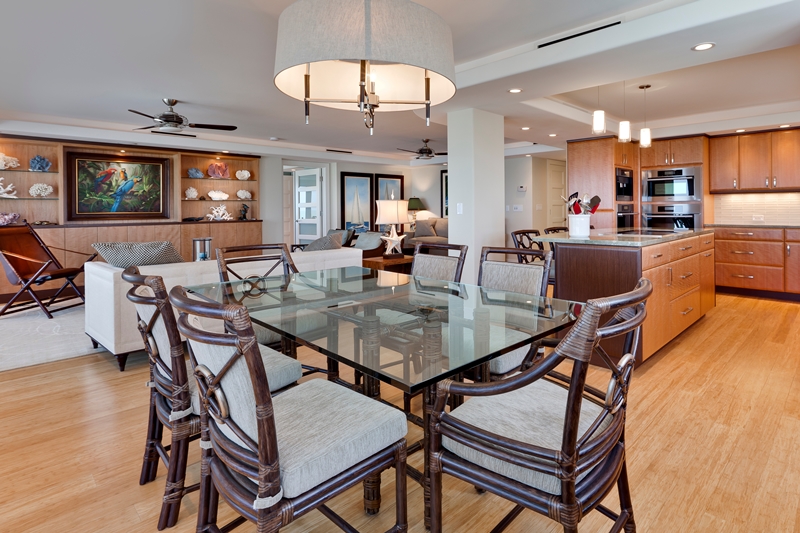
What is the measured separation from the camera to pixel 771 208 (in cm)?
613

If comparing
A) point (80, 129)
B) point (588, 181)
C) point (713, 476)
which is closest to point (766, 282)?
point (588, 181)

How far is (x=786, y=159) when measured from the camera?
5742 millimetres

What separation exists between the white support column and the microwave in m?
3.00

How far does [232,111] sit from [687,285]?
5241mm

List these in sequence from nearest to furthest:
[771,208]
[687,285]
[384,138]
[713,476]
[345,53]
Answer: [345,53] < [713,476] < [687,285] < [771,208] < [384,138]

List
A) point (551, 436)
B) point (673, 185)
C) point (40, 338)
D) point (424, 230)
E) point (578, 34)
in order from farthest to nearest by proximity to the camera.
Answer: point (424, 230) → point (673, 185) → point (40, 338) → point (578, 34) → point (551, 436)

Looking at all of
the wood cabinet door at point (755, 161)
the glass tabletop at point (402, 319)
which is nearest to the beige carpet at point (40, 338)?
the glass tabletop at point (402, 319)

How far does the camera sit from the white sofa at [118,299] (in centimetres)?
323

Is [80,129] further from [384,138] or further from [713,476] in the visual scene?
[713,476]

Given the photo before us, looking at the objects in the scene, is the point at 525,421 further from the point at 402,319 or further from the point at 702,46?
the point at 702,46

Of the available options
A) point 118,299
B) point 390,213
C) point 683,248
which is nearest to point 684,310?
point 683,248

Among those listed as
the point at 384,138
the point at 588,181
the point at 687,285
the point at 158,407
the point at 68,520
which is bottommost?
the point at 68,520

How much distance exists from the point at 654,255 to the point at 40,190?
24.9 ft

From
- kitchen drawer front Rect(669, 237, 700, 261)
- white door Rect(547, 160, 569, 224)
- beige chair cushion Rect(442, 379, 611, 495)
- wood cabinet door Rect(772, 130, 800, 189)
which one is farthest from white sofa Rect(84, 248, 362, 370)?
white door Rect(547, 160, 569, 224)
